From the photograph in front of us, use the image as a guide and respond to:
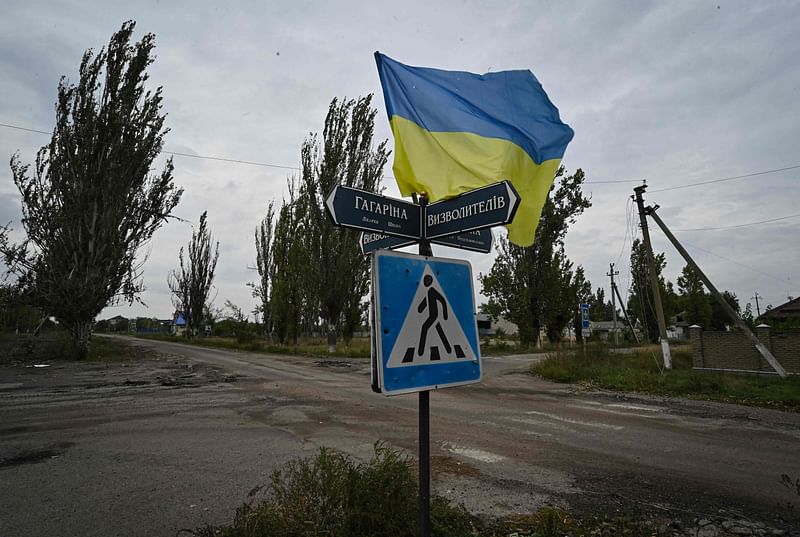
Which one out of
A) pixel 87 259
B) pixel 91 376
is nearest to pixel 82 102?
pixel 87 259

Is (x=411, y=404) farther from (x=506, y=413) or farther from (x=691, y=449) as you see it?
(x=691, y=449)

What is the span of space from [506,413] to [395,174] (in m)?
6.28

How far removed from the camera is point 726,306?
15.0 m

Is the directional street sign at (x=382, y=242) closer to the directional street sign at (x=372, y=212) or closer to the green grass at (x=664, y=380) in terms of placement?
the directional street sign at (x=372, y=212)

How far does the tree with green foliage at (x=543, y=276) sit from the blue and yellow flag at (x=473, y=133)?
27966mm

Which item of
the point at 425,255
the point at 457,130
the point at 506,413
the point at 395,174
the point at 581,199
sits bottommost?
the point at 506,413

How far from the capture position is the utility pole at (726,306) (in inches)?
538

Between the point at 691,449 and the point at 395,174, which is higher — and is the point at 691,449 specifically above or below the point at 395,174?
below

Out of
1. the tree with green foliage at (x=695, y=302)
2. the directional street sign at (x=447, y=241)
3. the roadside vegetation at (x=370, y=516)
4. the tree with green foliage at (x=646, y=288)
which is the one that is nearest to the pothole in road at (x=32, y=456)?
the roadside vegetation at (x=370, y=516)

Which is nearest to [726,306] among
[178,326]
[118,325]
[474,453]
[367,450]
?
[474,453]

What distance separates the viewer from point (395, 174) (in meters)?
3.52

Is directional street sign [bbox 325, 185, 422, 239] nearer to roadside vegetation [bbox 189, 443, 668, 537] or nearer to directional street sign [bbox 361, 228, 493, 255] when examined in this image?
directional street sign [bbox 361, 228, 493, 255]

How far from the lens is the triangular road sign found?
2.32m

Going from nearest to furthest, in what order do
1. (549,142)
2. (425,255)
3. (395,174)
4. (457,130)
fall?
1. (425,255)
2. (395,174)
3. (457,130)
4. (549,142)
